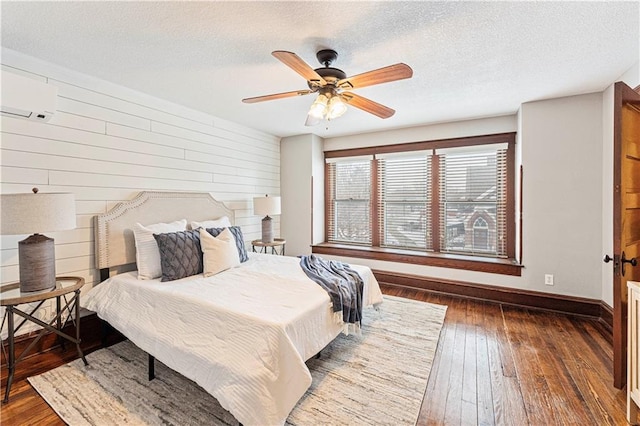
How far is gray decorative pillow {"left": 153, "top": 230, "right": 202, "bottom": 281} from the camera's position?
2627 millimetres

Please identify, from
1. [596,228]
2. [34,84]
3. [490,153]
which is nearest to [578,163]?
[596,228]

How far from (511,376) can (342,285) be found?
4.78 feet

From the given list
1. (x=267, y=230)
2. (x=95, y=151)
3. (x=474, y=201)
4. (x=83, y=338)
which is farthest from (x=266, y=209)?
(x=474, y=201)

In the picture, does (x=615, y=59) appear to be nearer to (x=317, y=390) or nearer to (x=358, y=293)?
(x=358, y=293)

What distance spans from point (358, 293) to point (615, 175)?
206 centimetres

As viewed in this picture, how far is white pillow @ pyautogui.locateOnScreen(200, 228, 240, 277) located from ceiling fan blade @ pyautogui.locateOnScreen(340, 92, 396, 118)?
1860mm

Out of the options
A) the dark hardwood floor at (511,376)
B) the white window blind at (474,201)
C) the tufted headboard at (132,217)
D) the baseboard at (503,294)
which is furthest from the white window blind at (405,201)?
the tufted headboard at (132,217)

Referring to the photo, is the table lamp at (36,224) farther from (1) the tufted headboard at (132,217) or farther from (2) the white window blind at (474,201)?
(2) the white window blind at (474,201)

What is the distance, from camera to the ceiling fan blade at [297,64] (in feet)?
5.50

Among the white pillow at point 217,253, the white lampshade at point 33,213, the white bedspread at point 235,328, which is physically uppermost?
the white lampshade at point 33,213

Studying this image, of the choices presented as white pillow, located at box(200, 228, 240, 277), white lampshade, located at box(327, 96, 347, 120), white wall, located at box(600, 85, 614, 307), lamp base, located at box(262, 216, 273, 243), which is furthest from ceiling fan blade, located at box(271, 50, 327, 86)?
white wall, located at box(600, 85, 614, 307)

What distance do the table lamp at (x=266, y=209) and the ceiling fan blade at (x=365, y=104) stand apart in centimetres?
223

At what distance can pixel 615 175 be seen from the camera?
190cm

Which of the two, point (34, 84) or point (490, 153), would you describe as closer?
point (34, 84)
